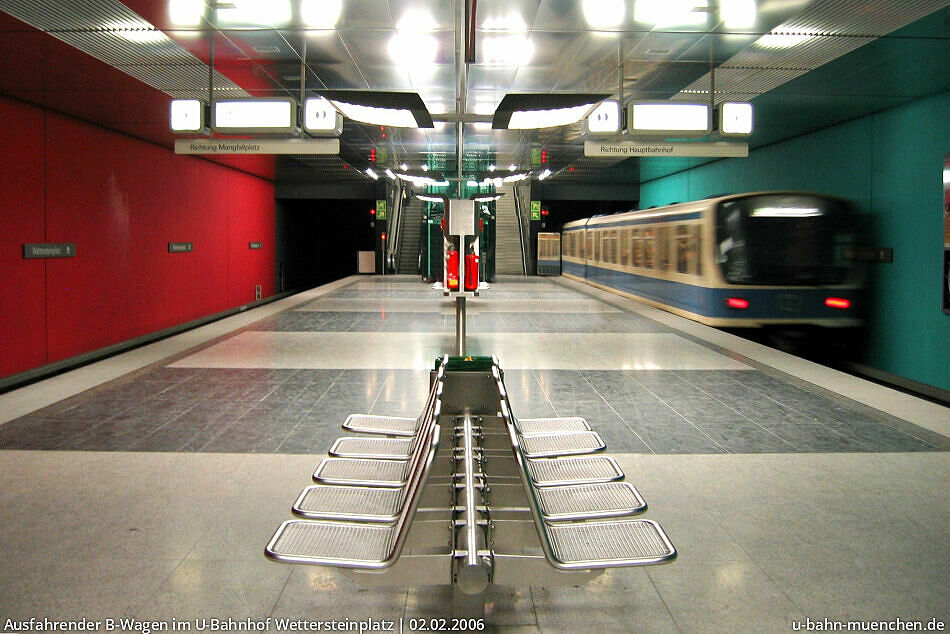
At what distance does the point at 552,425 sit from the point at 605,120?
6.30 m

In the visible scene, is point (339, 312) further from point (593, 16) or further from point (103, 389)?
point (593, 16)

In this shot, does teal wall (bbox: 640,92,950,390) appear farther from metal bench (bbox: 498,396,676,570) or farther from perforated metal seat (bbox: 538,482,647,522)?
metal bench (bbox: 498,396,676,570)

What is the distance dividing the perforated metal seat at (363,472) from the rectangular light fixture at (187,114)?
6656 mm

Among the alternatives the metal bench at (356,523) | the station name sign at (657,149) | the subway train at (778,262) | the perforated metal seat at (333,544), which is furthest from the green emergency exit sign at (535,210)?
the perforated metal seat at (333,544)

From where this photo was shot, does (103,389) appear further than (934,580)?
Yes

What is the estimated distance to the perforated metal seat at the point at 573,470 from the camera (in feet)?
11.8

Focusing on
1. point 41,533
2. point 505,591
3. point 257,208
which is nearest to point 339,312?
point 257,208

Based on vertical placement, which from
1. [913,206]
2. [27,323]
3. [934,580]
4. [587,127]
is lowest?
[934,580]

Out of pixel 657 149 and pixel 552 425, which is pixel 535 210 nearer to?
pixel 657 149

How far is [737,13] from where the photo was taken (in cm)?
696

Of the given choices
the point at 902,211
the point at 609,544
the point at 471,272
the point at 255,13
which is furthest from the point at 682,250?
the point at 609,544

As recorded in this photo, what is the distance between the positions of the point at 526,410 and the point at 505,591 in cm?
337

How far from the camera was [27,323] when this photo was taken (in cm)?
909

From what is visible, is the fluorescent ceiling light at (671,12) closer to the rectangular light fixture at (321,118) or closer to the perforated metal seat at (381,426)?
the rectangular light fixture at (321,118)
